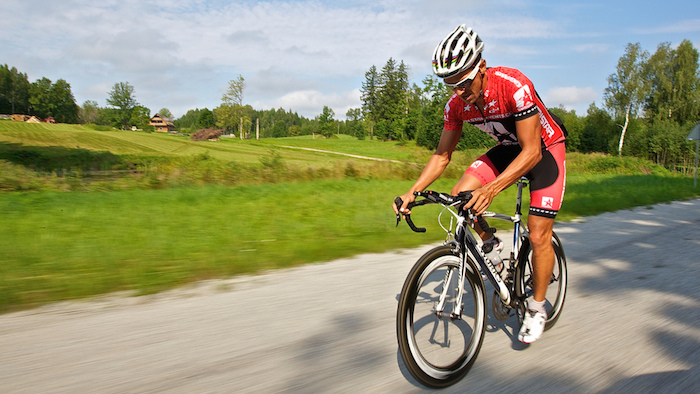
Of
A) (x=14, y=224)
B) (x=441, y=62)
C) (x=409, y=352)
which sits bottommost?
(x=14, y=224)

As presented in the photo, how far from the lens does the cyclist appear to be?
2.79m

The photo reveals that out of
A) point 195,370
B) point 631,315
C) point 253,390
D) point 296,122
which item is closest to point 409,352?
point 253,390

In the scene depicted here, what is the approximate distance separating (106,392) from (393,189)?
500 inches

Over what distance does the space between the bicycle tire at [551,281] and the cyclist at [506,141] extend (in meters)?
0.08

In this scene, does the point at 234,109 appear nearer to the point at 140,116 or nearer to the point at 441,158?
the point at 140,116

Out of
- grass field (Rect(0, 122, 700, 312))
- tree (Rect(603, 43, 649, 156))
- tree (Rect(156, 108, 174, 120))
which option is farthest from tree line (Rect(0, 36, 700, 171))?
tree (Rect(156, 108, 174, 120))

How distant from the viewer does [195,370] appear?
8.97ft

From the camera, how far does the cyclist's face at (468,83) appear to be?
282 cm

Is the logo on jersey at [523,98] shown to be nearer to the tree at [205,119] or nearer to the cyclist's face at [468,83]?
the cyclist's face at [468,83]

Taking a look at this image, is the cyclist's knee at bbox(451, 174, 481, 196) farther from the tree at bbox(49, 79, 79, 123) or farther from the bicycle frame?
the tree at bbox(49, 79, 79, 123)

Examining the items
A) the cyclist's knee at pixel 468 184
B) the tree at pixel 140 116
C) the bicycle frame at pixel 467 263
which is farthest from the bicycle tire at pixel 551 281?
the tree at pixel 140 116

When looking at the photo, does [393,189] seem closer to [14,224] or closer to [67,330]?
[14,224]

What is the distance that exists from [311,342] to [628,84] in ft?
209

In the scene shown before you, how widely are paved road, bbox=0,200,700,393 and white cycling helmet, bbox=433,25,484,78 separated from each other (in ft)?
6.43
